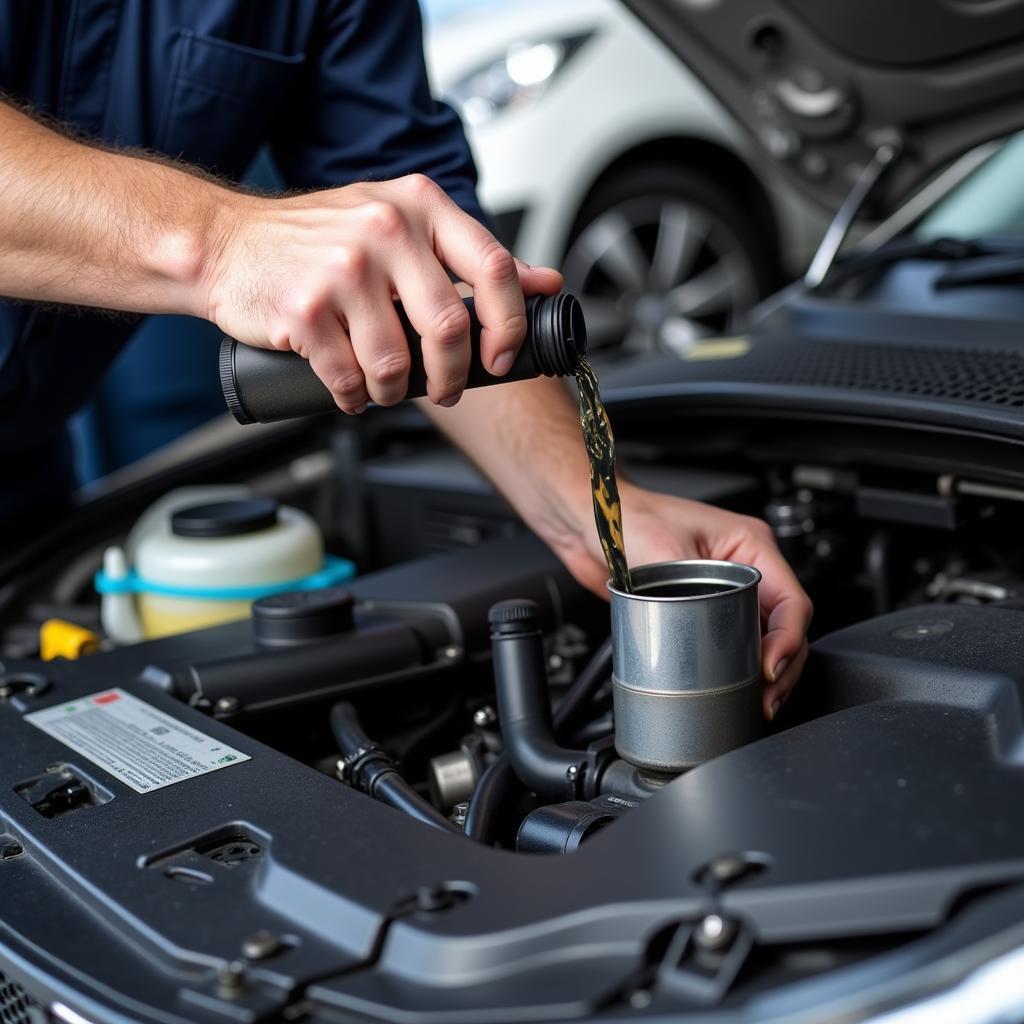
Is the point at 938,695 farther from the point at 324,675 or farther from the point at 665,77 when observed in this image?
the point at 665,77

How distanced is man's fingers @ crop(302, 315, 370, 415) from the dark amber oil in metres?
0.16

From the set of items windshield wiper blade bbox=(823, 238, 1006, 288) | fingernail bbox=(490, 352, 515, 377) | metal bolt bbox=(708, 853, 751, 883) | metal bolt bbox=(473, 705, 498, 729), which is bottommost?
metal bolt bbox=(473, 705, 498, 729)

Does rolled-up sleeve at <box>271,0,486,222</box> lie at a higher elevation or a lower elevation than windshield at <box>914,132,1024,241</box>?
higher

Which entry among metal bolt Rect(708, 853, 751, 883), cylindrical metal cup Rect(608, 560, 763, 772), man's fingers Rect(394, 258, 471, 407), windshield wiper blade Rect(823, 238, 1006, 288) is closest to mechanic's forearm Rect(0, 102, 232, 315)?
man's fingers Rect(394, 258, 471, 407)

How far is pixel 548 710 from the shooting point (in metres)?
1.09

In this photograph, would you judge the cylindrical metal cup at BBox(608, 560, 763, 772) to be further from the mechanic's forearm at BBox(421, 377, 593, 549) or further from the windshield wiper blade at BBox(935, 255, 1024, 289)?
the windshield wiper blade at BBox(935, 255, 1024, 289)

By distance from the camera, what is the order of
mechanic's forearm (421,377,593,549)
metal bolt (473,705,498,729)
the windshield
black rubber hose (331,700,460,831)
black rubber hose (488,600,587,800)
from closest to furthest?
black rubber hose (331,700,460,831) < black rubber hose (488,600,587,800) < metal bolt (473,705,498,729) < mechanic's forearm (421,377,593,549) < the windshield

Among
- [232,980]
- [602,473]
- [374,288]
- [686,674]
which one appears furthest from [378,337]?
[232,980]

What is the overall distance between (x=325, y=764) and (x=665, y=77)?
3374 millimetres

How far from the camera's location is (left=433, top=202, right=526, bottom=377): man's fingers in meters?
0.93

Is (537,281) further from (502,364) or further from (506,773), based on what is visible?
(506,773)

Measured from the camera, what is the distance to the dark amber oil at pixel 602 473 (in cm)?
97

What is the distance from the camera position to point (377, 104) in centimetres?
154

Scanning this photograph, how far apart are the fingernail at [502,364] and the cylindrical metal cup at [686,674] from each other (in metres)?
0.17
